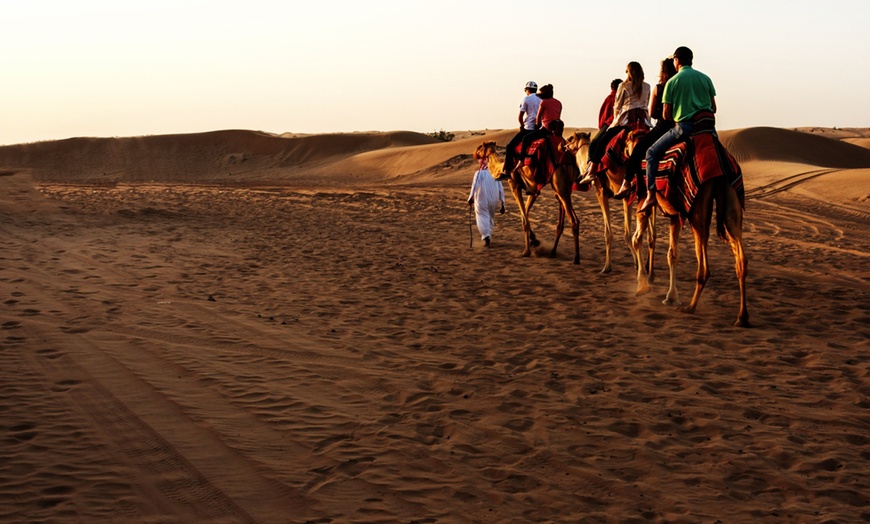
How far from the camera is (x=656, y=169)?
36.0 ft

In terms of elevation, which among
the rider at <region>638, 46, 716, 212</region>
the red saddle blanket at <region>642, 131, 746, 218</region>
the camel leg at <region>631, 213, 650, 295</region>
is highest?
the rider at <region>638, 46, 716, 212</region>

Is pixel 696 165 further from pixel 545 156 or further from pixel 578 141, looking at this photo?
pixel 545 156

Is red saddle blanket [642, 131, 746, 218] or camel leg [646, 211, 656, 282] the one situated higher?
red saddle blanket [642, 131, 746, 218]

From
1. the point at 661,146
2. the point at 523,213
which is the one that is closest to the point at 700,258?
the point at 661,146

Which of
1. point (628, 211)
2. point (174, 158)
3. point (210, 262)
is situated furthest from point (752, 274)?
point (174, 158)

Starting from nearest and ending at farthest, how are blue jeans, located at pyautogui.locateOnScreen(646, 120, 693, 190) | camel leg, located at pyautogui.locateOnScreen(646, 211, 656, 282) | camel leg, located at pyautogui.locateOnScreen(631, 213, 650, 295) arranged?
blue jeans, located at pyautogui.locateOnScreen(646, 120, 693, 190) < camel leg, located at pyautogui.locateOnScreen(631, 213, 650, 295) < camel leg, located at pyautogui.locateOnScreen(646, 211, 656, 282)

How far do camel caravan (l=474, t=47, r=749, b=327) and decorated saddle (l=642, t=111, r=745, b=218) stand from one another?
1cm

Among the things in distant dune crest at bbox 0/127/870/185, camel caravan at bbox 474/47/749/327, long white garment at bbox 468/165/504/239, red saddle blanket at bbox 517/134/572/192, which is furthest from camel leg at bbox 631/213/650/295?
distant dune crest at bbox 0/127/870/185

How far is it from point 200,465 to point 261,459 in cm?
42

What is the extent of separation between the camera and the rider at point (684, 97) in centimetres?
1039

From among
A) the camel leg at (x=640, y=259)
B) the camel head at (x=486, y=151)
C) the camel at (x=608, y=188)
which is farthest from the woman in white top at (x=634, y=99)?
the camel head at (x=486, y=151)

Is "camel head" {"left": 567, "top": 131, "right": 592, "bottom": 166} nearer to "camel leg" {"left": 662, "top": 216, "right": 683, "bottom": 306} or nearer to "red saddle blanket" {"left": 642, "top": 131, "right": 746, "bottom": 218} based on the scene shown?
"camel leg" {"left": 662, "top": 216, "right": 683, "bottom": 306}

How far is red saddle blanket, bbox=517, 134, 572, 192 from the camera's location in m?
14.8

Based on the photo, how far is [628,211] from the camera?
44.5ft
